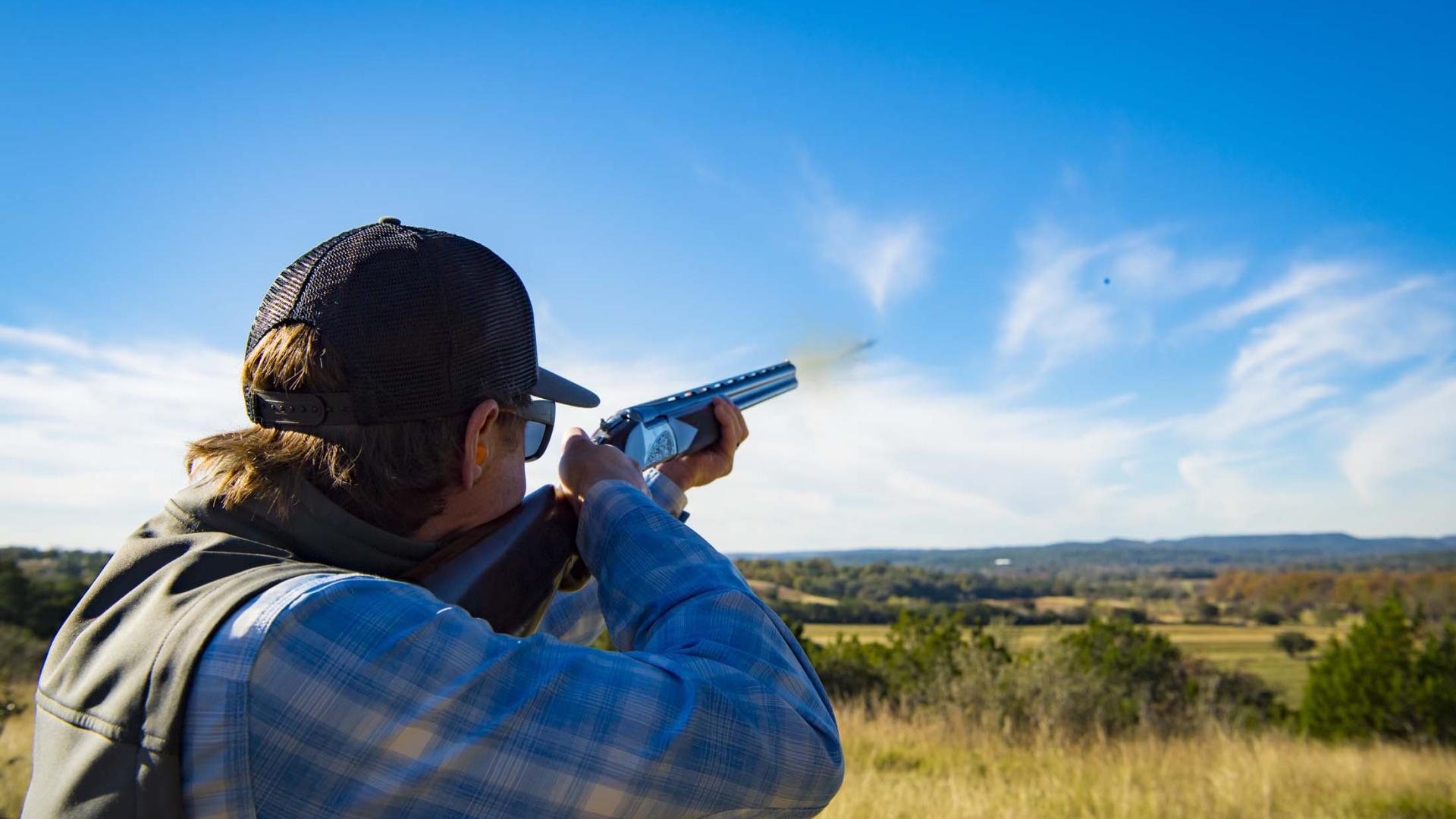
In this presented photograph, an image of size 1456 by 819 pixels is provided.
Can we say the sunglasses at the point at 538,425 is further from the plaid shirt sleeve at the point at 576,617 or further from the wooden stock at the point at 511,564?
the plaid shirt sleeve at the point at 576,617

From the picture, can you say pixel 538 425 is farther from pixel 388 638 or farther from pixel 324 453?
pixel 388 638

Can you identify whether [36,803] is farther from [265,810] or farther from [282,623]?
[282,623]

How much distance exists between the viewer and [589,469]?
235 centimetres

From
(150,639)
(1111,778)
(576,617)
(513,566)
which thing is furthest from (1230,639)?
(150,639)

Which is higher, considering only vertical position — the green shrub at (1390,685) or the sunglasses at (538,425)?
the sunglasses at (538,425)

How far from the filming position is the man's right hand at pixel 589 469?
91.7 inches

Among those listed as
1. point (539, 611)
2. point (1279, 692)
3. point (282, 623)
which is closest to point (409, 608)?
point (282, 623)

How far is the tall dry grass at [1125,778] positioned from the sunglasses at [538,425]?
644 centimetres

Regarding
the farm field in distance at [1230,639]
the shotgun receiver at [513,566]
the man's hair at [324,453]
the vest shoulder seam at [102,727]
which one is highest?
the man's hair at [324,453]

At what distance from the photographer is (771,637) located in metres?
1.76

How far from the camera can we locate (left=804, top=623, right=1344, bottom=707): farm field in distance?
2715 cm

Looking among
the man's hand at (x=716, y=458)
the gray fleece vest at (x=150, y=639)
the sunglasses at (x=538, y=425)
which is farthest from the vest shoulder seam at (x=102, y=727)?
the man's hand at (x=716, y=458)

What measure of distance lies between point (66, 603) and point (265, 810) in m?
26.2

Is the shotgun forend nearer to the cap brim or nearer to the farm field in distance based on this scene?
the cap brim
